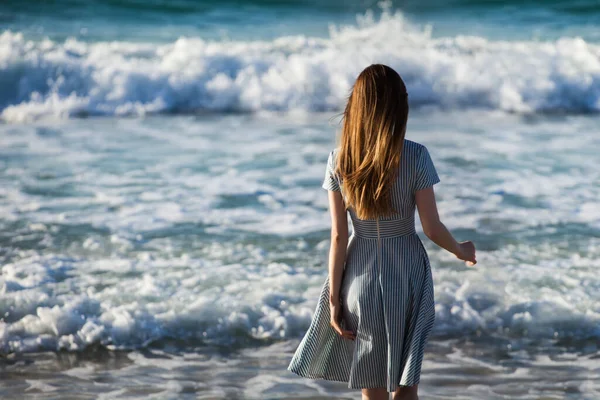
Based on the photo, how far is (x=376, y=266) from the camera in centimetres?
249

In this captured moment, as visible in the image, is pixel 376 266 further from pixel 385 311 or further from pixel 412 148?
pixel 412 148

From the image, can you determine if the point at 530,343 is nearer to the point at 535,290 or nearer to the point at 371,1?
the point at 535,290

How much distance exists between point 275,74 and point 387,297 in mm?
9837

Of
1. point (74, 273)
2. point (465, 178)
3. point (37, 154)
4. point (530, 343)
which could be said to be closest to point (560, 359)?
point (530, 343)

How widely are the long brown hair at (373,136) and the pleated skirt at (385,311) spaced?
190 mm

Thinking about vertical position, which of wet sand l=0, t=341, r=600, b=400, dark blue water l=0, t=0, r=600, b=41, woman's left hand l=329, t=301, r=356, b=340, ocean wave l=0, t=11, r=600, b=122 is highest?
dark blue water l=0, t=0, r=600, b=41

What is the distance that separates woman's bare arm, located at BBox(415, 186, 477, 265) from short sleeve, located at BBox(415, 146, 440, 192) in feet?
0.07

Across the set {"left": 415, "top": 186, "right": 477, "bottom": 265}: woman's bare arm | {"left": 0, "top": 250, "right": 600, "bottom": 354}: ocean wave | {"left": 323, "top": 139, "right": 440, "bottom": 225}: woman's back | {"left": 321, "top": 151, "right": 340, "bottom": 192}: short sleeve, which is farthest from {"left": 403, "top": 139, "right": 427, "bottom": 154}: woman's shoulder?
{"left": 0, "top": 250, "right": 600, "bottom": 354}: ocean wave

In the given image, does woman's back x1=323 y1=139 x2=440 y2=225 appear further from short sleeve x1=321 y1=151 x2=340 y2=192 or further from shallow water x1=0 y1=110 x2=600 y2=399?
shallow water x1=0 y1=110 x2=600 y2=399

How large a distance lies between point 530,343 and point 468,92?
801 cm

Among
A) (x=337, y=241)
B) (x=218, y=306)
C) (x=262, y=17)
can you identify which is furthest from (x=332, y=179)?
(x=262, y=17)

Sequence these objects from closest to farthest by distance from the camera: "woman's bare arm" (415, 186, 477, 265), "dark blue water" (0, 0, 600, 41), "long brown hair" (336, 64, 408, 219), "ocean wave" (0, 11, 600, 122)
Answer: "long brown hair" (336, 64, 408, 219) < "woman's bare arm" (415, 186, 477, 265) < "ocean wave" (0, 11, 600, 122) < "dark blue water" (0, 0, 600, 41)

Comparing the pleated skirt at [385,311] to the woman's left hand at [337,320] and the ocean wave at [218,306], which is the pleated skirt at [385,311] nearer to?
the woman's left hand at [337,320]

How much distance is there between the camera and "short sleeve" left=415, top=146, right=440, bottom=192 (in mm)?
2391
